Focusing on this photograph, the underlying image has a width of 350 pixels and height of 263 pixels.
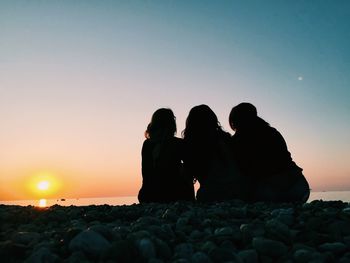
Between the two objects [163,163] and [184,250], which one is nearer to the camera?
[184,250]

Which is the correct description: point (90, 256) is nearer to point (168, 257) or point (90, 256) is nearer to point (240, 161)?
point (168, 257)

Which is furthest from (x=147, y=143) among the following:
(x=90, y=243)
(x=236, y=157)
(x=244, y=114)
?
(x=90, y=243)

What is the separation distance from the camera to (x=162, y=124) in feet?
29.3

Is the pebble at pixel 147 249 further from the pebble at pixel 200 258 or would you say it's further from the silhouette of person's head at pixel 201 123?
the silhouette of person's head at pixel 201 123

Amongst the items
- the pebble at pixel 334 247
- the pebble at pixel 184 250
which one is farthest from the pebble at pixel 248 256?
the pebble at pixel 334 247

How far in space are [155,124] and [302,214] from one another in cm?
452

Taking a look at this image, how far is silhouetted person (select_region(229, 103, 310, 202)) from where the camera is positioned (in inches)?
311

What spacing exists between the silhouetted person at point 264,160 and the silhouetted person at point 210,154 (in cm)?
25

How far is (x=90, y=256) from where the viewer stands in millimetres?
3311

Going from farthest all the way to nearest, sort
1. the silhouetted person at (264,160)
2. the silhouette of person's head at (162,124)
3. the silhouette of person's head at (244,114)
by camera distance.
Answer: the silhouette of person's head at (162,124) → the silhouette of person's head at (244,114) → the silhouetted person at (264,160)

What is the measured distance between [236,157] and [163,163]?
1.68 metres

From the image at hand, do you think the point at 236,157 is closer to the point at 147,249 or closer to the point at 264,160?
the point at 264,160

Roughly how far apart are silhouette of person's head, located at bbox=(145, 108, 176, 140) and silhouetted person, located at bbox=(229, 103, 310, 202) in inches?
53.3

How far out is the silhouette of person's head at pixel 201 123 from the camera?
8.26 m
